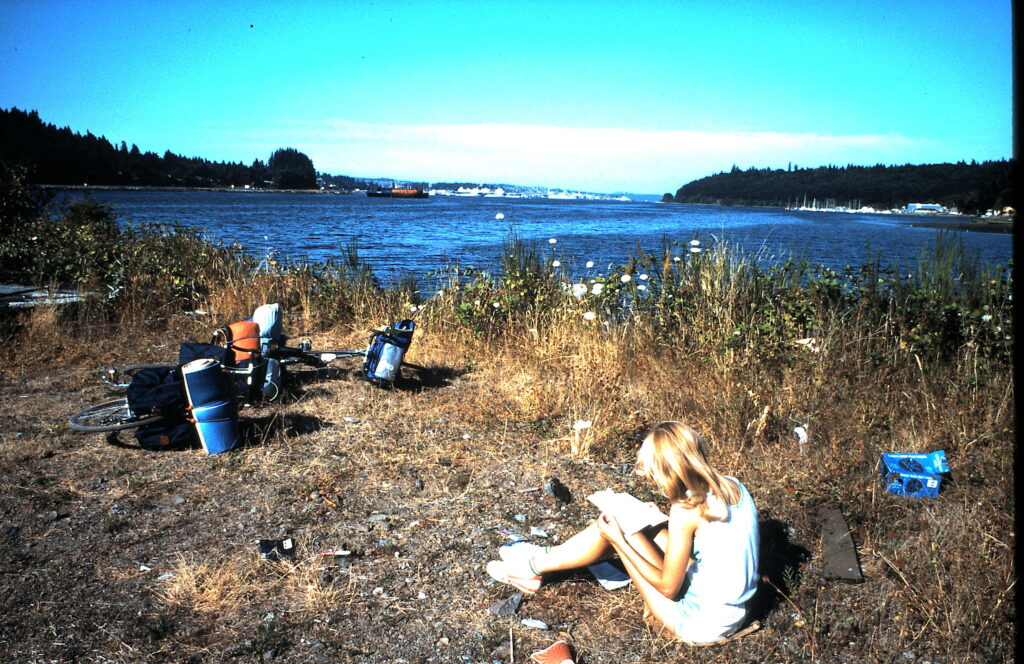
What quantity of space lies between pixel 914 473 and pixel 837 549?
0.95 metres

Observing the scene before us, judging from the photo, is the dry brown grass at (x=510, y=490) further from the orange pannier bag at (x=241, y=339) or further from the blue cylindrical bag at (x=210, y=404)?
the orange pannier bag at (x=241, y=339)

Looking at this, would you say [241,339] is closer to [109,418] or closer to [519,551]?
[109,418]

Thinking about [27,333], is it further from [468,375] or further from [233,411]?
[468,375]

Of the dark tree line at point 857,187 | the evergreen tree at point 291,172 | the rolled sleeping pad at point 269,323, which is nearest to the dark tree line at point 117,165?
the evergreen tree at point 291,172

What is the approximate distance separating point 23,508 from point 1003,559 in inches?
225

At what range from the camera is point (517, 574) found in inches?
141

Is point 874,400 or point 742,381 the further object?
point 742,381

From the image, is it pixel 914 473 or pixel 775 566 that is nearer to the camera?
pixel 775 566

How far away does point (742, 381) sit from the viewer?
6.08m

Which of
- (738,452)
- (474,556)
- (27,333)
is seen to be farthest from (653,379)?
(27,333)

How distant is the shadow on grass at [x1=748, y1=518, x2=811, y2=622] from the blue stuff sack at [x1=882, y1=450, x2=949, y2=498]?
2.78 feet

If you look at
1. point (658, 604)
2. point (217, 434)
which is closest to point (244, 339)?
point (217, 434)

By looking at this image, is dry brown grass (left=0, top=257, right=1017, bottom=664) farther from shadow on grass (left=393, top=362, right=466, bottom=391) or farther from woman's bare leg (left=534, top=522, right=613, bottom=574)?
woman's bare leg (left=534, top=522, right=613, bottom=574)

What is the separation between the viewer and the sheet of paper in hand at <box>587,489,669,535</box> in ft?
11.0
